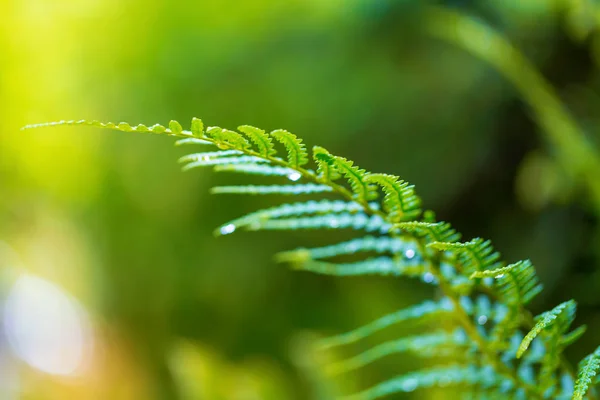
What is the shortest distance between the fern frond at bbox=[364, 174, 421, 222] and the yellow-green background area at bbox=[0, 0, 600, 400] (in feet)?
1.69

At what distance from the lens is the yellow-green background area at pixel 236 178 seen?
0.88 meters

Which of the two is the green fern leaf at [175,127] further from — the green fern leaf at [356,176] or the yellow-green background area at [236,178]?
the yellow-green background area at [236,178]

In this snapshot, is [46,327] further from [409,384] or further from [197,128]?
[197,128]

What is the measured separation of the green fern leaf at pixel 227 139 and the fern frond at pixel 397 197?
0.06m

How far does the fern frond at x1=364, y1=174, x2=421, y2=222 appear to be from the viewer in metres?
0.27

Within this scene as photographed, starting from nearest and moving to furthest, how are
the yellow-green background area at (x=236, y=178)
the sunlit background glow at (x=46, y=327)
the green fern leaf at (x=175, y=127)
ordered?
the green fern leaf at (x=175, y=127), the yellow-green background area at (x=236, y=178), the sunlit background glow at (x=46, y=327)

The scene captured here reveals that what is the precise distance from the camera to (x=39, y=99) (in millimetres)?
1268

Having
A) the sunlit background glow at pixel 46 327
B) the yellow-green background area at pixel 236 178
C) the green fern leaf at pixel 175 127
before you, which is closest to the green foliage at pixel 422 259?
the green fern leaf at pixel 175 127

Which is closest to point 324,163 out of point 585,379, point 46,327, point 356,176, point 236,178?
point 356,176

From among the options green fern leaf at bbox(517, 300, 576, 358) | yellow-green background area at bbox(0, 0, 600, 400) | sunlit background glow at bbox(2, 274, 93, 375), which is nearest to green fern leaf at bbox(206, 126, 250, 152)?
green fern leaf at bbox(517, 300, 576, 358)

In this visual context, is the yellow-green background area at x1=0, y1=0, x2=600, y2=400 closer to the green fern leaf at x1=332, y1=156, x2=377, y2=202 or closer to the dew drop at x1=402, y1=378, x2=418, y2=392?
the dew drop at x1=402, y1=378, x2=418, y2=392

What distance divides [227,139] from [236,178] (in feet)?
2.93

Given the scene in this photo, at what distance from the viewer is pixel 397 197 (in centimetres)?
29

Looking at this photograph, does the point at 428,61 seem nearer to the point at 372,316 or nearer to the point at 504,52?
the point at 504,52
